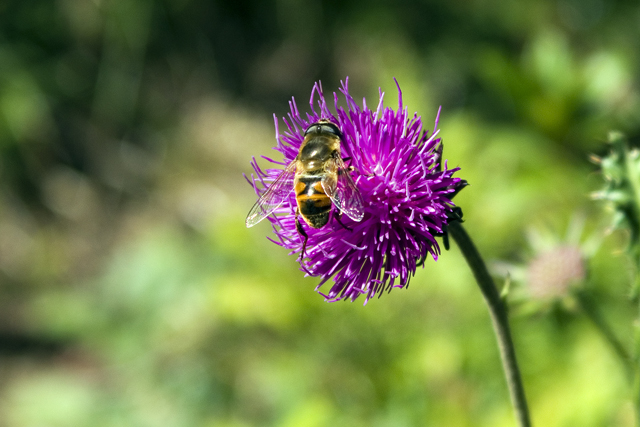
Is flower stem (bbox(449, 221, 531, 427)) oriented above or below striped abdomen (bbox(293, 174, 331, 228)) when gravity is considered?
below

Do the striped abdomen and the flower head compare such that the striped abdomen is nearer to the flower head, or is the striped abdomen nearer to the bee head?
the bee head

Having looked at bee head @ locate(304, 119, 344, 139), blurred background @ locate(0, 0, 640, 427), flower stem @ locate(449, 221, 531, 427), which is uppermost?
blurred background @ locate(0, 0, 640, 427)

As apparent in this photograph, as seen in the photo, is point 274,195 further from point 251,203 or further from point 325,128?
point 251,203

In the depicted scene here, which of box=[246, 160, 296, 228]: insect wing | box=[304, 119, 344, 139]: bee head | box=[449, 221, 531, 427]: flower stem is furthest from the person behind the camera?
box=[246, 160, 296, 228]: insect wing

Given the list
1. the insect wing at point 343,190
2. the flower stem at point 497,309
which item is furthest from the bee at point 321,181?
the flower stem at point 497,309

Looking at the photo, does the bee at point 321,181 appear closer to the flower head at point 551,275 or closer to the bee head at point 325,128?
the bee head at point 325,128

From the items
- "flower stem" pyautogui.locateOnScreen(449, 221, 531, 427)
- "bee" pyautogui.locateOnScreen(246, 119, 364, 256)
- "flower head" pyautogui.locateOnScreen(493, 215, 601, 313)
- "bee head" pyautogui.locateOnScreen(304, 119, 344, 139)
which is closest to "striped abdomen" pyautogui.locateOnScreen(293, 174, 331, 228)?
"bee" pyautogui.locateOnScreen(246, 119, 364, 256)

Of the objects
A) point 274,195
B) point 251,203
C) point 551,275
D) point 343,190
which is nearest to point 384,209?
point 343,190

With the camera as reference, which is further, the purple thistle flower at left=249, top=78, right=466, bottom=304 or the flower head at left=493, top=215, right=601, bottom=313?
the flower head at left=493, top=215, right=601, bottom=313
